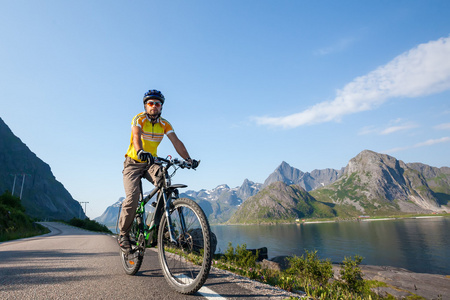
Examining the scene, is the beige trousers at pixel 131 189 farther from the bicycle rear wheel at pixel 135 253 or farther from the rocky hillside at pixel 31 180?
the rocky hillside at pixel 31 180

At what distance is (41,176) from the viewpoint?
7141 inches

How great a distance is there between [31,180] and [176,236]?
707ft

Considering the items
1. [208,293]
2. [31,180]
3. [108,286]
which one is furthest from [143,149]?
[31,180]

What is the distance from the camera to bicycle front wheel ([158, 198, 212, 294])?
3207 millimetres

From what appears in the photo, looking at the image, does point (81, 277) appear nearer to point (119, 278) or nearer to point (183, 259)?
point (119, 278)

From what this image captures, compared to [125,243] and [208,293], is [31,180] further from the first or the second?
[208,293]

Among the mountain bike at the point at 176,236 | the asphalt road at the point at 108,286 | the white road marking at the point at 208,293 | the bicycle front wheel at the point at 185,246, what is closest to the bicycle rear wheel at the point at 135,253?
the mountain bike at the point at 176,236

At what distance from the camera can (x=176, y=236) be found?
12.1 ft

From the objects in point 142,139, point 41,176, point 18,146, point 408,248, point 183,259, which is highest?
point 18,146

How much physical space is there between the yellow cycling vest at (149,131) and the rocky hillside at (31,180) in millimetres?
171960

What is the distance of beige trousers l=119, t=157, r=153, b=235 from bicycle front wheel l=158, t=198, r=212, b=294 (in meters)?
0.93

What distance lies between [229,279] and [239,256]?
Answer: 13.9 feet

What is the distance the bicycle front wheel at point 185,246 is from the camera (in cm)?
321

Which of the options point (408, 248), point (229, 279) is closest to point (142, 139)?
point (229, 279)
